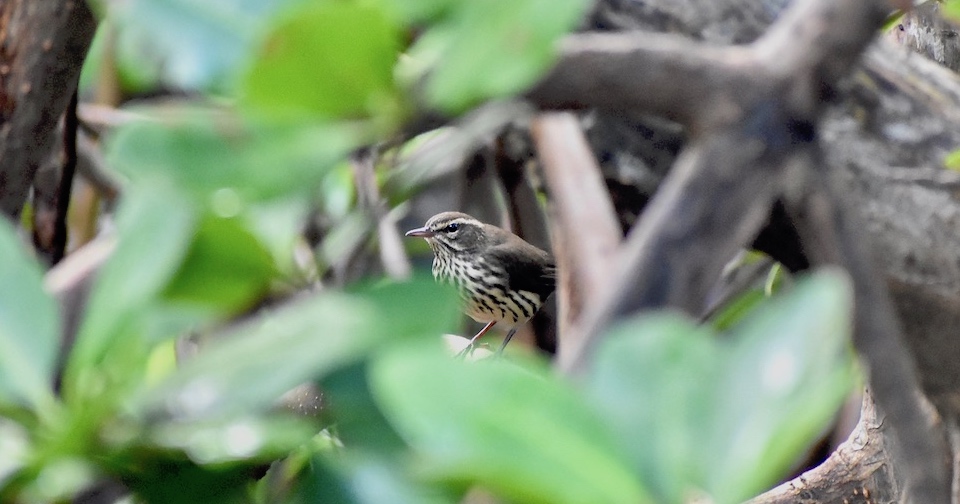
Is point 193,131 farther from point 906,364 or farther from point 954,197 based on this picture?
point 954,197

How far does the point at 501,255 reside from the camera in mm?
2396

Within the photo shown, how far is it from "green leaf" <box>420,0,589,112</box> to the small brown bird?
199 centimetres

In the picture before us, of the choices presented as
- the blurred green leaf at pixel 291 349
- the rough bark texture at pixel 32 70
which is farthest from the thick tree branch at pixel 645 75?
the rough bark texture at pixel 32 70

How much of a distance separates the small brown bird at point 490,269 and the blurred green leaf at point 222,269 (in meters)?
1.96

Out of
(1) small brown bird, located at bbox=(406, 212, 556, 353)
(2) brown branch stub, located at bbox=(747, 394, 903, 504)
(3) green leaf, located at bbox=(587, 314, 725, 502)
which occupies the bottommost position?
(1) small brown bird, located at bbox=(406, 212, 556, 353)

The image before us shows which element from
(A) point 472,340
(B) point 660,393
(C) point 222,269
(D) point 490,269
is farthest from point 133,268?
(D) point 490,269

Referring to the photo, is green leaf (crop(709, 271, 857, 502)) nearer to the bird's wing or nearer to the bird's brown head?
the bird's wing

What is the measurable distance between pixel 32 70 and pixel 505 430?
94 centimetres

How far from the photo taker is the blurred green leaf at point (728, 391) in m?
0.24

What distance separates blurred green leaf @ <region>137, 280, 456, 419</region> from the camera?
0.85 ft

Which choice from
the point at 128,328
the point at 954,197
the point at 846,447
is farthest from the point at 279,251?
the point at 846,447

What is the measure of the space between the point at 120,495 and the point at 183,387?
0.46 ft

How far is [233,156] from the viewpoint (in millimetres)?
274

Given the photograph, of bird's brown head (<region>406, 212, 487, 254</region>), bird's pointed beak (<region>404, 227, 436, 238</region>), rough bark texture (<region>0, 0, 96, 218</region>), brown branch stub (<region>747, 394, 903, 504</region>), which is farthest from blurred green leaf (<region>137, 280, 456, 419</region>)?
bird's pointed beak (<region>404, 227, 436, 238</region>)
